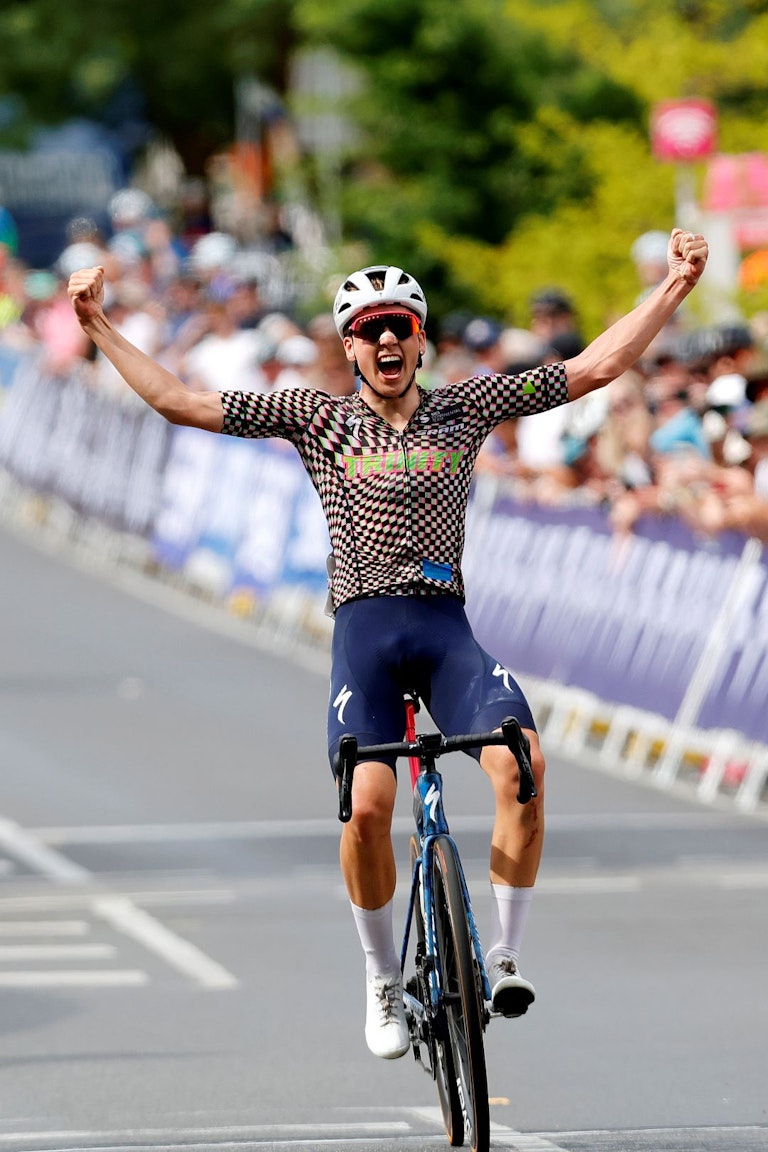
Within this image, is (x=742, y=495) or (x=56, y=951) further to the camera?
(x=742, y=495)

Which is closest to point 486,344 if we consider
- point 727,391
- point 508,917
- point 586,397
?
point 586,397

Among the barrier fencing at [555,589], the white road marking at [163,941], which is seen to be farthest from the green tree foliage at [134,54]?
the white road marking at [163,941]

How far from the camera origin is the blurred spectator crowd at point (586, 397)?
569 inches

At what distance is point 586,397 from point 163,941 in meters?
6.13

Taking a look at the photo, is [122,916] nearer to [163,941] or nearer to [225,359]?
[163,941]

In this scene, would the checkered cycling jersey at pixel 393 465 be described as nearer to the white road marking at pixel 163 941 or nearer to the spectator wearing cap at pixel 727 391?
the white road marking at pixel 163 941

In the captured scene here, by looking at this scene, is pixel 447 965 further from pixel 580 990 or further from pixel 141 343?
pixel 141 343

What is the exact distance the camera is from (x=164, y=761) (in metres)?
15.5

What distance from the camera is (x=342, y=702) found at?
757 centimetres

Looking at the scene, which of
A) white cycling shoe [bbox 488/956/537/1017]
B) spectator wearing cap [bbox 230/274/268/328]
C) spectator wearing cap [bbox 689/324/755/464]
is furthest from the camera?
spectator wearing cap [bbox 230/274/268/328]

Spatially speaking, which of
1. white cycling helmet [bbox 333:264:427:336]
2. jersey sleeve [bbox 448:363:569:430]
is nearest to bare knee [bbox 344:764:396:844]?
jersey sleeve [bbox 448:363:569:430]

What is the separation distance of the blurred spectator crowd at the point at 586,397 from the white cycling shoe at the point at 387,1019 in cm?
658

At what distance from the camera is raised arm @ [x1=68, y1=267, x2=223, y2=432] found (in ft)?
25.2

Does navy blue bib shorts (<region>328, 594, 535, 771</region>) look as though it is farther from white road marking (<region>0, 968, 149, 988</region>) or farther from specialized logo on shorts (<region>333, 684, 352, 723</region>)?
white road marking (<region>0, 968, 149, 988</region>)
